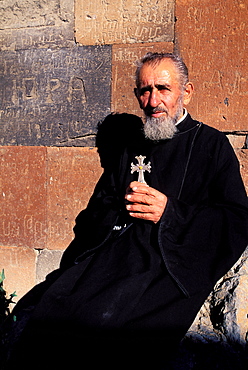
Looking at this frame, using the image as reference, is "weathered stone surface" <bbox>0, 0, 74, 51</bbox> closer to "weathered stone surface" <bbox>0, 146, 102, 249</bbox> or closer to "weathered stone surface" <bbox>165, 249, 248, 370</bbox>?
"weathered stone surface" <bbox>0, 146, 102, 249</bbox>

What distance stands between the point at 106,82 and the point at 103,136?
0.49m

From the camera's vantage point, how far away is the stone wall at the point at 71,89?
3.04m

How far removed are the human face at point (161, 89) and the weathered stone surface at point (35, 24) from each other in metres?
1.30

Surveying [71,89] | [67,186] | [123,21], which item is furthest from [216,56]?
[67,186]

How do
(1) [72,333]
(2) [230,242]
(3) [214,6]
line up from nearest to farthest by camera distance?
1. (1) [72,333]
2. (2) [230,242]
3. (3) [214,6]

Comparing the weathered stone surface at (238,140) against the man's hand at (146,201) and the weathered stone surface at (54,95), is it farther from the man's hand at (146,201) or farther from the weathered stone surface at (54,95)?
the man's hand at (146,201)

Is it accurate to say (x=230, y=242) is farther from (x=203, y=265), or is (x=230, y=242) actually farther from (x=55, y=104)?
(x=55, y=104)

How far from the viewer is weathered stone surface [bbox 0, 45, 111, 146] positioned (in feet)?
10.8

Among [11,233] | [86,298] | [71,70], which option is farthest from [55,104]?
[86,298]

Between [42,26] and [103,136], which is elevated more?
[42,26]

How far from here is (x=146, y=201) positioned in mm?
2061

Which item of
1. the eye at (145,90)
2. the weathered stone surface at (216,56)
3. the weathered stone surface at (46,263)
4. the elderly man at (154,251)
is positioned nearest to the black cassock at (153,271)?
the elderly man at (154,251)

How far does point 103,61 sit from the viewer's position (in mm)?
3260

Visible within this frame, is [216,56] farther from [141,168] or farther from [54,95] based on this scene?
[54,95]
